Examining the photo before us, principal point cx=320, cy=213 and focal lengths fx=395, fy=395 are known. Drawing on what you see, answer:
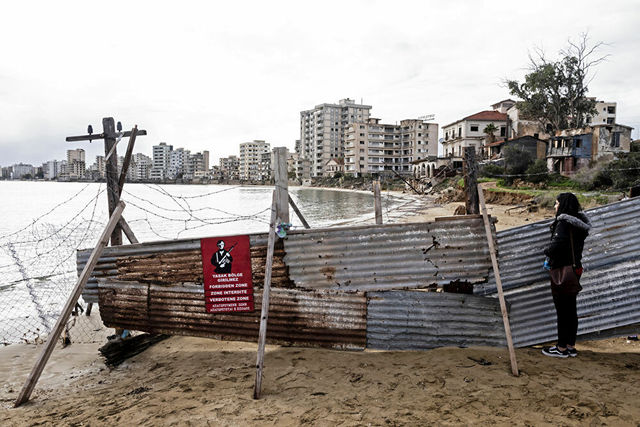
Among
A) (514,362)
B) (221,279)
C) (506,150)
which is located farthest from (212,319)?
(506,150)

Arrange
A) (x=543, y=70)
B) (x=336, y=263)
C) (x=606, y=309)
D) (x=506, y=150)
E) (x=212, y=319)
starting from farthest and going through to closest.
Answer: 1. (x=543, y=70)
2. (x=506, y=150)
3. (x=212, y=319)
4. (x=336, y=263)
5. (x=606, y=309)

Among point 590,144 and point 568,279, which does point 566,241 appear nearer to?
point 568,279

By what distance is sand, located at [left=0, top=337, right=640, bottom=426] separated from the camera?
12.2ft

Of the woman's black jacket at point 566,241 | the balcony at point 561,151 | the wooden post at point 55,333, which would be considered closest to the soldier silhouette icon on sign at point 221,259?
the wooden post at point 55,333

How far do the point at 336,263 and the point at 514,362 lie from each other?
232 centimetres

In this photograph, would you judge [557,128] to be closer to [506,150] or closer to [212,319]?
[506,150]

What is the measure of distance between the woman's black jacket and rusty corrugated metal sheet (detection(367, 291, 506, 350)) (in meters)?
0.89

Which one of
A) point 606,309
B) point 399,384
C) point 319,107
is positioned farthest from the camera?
point 319,107

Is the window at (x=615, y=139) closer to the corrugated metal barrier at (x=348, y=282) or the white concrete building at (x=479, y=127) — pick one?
the white concrete building at (x=479, y=127)

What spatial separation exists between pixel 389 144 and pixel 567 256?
105 m

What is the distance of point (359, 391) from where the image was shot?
14.1ft

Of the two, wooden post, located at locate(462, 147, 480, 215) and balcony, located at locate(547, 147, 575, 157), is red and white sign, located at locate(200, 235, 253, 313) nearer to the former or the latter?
wooden post, located at locate(462, 147, 480, 215)

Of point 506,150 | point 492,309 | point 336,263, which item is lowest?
point 492,309

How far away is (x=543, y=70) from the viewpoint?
4944 centimetres
